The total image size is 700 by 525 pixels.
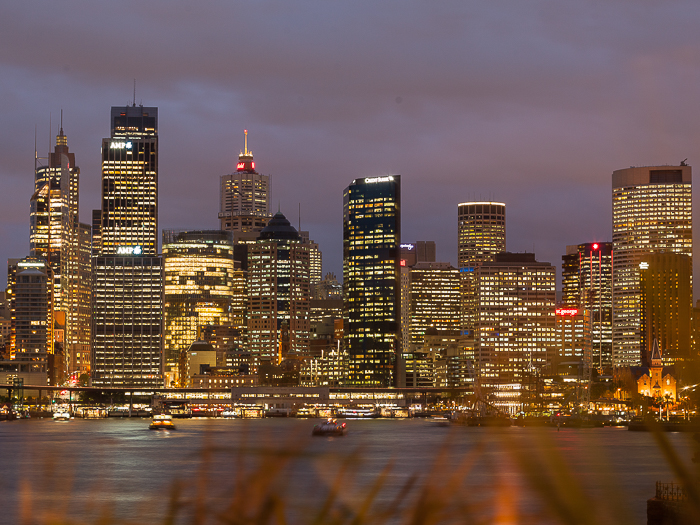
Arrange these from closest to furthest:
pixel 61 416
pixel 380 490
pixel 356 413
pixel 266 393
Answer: pixel 380 490 → pixel 61 416 → pixel 356 413 → pixel 266 393

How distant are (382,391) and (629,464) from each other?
4762 inches

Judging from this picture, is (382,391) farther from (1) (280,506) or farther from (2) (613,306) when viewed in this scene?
(1) (280,506)

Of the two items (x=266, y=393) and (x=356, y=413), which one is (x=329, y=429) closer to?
(x=356, y=413)

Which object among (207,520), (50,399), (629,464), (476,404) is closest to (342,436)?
(629,464)

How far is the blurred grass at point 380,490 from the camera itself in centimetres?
160

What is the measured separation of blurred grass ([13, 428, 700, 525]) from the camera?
1.60 metres

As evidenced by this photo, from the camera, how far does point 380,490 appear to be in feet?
5.76

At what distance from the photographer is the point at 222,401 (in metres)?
187

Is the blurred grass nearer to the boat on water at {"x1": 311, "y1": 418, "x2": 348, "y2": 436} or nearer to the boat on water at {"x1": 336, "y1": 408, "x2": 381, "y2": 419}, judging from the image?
the boat on water at {"x1": 311, "y1": 418, "x2": 348, "y2": 436}

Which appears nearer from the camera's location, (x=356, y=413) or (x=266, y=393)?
(x=356, y=413)

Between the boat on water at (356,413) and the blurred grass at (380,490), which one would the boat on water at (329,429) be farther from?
the blurred grass at (380,490)

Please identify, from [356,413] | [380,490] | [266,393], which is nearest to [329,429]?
[356,413]

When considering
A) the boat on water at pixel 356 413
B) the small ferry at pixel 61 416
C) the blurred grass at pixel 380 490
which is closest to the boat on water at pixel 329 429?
the boat on water at pixel 356 413

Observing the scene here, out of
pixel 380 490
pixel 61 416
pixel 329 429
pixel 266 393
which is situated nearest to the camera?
pixel 380 490
